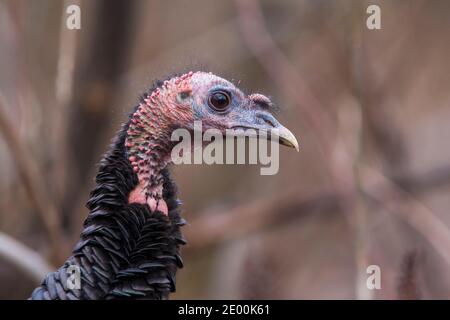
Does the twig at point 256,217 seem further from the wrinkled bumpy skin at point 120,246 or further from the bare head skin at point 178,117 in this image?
the wrinkled bumpy skin at point 120,246

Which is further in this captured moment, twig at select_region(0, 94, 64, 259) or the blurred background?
the blurred background

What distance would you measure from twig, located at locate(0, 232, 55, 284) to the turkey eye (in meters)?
1.31

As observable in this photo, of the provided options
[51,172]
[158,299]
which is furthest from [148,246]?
[51,172]

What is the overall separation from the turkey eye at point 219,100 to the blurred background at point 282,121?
0.89 m

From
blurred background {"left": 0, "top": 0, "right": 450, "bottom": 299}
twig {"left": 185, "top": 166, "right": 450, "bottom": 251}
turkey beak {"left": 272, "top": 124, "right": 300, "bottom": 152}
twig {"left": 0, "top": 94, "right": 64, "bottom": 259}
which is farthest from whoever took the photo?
twig {"left": 185, "top": 166, "right": 450, "bottom": 251}

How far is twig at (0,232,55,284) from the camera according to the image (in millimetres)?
4105

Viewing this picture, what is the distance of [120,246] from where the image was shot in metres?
3.11

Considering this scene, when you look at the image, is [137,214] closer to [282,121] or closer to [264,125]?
[264,125]

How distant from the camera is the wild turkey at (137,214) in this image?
3.06m

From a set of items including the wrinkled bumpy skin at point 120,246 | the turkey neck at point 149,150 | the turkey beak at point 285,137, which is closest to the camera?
the wrinkled bumpy skin at point 120,246

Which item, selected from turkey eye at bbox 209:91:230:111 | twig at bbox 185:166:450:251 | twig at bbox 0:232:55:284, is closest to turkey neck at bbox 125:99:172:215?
turkey eye at bbox 209:91:230:111

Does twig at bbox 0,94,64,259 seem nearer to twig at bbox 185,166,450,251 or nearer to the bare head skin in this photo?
the bare head skin

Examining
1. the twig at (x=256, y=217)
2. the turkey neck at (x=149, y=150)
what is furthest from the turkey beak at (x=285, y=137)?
the twig at (x=256, y=217)

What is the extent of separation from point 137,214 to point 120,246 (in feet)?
0.42
